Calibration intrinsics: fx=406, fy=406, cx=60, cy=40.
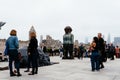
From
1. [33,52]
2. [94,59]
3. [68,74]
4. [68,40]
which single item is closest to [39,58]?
[94,59]

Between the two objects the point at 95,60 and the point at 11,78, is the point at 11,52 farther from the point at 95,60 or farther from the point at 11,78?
the point at 95,60

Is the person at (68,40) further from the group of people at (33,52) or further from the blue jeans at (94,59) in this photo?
the blue jeans at (94,59)

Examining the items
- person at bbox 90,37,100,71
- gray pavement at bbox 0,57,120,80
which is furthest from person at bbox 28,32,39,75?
person at bbox 90,37,100,71

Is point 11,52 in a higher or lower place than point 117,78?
higher

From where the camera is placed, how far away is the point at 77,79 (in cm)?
1426

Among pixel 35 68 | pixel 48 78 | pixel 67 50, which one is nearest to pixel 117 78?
pixel 48 78

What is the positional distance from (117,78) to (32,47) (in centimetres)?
344

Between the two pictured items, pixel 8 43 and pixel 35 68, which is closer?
pixel 8 43

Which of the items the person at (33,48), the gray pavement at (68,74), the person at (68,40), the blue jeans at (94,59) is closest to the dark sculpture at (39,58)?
the gray pavement at (68,74)

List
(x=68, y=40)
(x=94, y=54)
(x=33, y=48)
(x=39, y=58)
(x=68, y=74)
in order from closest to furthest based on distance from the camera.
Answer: (x=33, y=48) → (x=68, y=74) → (x=94, y=54) → (x=39, y=58) → (x=68, y=40)

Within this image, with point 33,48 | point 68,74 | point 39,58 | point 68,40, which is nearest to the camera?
point 33,48

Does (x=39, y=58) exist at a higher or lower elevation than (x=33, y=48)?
lower

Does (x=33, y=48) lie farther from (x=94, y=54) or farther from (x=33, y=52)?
(x=94, y=54)

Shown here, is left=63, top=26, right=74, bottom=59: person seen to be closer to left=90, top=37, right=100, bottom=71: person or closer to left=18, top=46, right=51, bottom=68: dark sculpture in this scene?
left=18, top=46, right=51, bottom=68: dark sculpture
